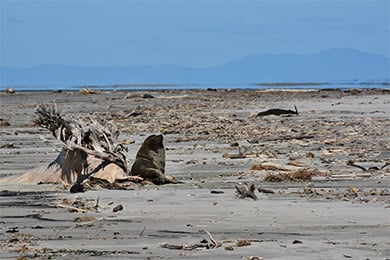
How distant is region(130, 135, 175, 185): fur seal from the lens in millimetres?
10258

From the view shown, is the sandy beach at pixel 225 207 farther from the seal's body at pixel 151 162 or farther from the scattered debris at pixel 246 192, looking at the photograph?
the seal's body at pixel 151 162

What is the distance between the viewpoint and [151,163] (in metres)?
10.6

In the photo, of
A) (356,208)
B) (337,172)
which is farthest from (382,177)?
(356,208)

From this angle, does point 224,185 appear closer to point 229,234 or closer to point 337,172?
point 337,172

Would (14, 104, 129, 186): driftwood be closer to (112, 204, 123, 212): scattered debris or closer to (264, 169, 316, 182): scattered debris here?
(264, 169, 316, 182): scattered debris

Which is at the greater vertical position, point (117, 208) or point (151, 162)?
point (151, 162)

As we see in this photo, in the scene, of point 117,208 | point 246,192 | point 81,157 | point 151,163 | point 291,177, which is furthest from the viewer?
point 81,157

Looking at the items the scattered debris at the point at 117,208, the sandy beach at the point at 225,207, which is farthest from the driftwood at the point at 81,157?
the scattered debris at the point at 117,208

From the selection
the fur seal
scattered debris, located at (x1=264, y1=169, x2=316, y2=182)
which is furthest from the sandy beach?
the fur seal

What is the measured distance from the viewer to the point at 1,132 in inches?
776

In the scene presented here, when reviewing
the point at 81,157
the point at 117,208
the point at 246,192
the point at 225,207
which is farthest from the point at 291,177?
the point at 117,208

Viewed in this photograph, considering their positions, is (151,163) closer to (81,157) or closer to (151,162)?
(151,162)

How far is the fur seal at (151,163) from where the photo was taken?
10.3 m

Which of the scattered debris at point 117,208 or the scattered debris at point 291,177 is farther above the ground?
the scattered debris at point 291,177
